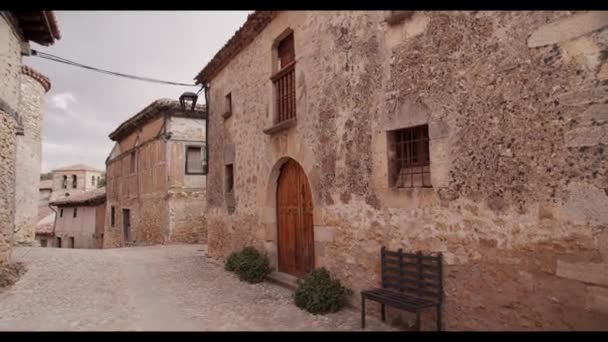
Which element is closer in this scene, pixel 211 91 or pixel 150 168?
pixel 211 91

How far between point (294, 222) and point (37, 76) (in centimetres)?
1394

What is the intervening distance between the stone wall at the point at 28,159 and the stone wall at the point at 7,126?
862 cm

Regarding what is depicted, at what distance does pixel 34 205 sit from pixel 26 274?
992 cm

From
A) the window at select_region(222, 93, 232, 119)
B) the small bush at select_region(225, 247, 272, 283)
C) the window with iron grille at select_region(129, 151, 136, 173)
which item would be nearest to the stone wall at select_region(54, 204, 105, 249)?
the window with iron grille at select_region(129, 151, 136, 173)

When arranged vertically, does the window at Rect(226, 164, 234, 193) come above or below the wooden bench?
above

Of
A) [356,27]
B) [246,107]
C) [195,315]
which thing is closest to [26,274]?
[195,315]

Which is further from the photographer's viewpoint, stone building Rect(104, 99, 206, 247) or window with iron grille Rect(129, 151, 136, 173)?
window with iron grille Rect(129, 151, 136, 173)

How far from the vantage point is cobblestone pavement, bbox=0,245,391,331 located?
4.59m

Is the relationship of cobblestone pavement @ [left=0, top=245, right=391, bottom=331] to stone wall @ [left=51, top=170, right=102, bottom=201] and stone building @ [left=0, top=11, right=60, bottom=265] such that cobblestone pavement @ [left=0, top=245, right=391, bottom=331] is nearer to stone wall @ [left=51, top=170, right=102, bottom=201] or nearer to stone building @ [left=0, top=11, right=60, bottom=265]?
stone building @ [left=0, top=11, right=60, bottom=265]

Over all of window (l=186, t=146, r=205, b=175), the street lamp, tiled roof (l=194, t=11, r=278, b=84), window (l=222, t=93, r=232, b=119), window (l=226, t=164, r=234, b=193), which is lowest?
window (l=226, t=164, r=234, b=193)

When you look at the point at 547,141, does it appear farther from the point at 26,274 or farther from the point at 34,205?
the point at 34,205

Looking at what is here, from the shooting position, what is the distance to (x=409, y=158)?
4652mm

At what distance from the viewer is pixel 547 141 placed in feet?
10.7

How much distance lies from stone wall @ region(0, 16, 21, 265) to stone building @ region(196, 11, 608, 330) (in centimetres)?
483
